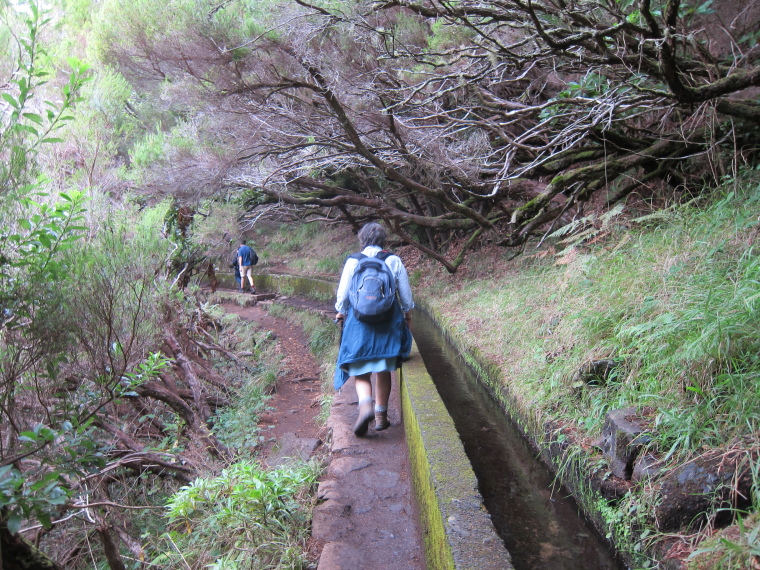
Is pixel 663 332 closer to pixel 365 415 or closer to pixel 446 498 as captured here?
pixel 446 498

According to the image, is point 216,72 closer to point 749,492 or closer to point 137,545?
point 137,545

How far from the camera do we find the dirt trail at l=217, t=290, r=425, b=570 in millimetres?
3020

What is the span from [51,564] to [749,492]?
→ 310 cm

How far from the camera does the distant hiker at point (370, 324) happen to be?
403 cm

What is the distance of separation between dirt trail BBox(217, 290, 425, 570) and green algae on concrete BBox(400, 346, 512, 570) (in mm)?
153

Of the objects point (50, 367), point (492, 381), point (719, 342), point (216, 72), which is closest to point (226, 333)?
point (216, 72)

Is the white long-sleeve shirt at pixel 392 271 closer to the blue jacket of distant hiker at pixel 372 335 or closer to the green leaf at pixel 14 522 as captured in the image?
the blue jacket of distant hiker at pixel 372 335

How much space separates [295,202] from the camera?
494 inches

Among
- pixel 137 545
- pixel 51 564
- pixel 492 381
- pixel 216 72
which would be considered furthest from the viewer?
pixel 216 72

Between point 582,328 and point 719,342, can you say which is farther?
point 582,328

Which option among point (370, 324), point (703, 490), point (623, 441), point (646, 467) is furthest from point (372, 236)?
point (703, 490)

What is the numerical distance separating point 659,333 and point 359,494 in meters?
2.33

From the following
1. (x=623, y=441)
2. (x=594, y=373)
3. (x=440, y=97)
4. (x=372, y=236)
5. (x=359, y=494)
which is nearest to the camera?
(x=623, y=441)

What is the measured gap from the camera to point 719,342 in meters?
3.03
